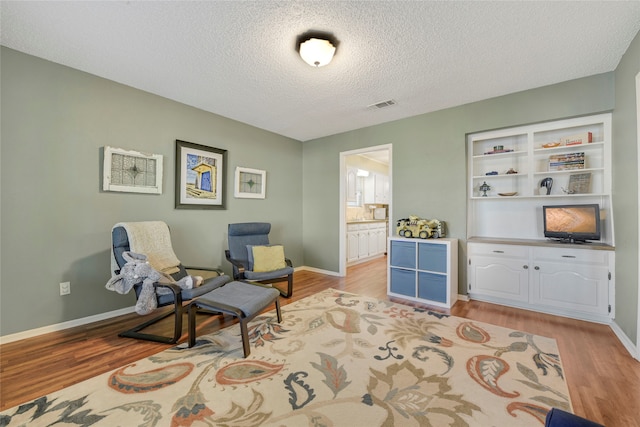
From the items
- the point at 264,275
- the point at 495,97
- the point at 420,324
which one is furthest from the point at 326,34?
the point at 420,324

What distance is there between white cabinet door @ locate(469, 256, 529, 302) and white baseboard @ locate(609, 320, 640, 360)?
68 centimetres

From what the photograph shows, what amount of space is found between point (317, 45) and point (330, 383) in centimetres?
253

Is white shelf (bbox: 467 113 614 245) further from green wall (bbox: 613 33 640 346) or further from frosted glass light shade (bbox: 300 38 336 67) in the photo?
frosted glass light shade (bbox: 300 38 336 67)

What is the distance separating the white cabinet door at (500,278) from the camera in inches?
119

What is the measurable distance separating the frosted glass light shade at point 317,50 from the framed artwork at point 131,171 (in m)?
2.18

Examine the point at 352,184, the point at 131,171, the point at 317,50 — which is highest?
the point at 317,50

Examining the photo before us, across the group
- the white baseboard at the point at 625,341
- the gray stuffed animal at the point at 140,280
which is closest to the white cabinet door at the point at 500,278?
the white baseboard at the point at 625,341

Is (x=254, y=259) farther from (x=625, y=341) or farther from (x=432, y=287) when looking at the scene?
(x=625, y=341)

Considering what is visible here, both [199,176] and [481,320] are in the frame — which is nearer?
[481,320]

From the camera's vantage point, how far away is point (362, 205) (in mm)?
6879

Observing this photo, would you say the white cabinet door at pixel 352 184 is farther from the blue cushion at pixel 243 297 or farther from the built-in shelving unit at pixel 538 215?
the blue cushion at pixel 243 297

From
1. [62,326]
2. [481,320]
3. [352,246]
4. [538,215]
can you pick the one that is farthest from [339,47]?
[352,246]

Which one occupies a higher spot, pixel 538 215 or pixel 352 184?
pixel 352 184

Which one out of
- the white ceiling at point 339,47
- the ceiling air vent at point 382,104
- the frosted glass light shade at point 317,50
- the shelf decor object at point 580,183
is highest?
the ceiling air vent at point 382,104
